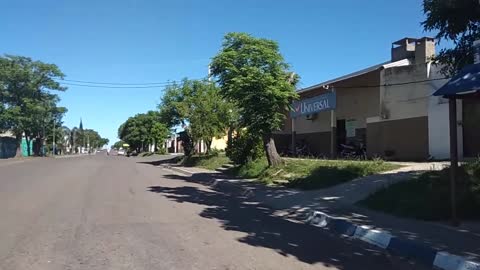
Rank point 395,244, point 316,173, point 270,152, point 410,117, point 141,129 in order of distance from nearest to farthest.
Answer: point 395,244, point 316,173, point 270,152, point 410,117, point 141,129

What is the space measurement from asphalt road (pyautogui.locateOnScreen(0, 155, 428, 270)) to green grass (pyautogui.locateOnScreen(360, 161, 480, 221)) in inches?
89.3

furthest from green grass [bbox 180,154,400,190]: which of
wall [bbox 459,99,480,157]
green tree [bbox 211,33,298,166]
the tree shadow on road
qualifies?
wall [bbox 459,99,480,157]

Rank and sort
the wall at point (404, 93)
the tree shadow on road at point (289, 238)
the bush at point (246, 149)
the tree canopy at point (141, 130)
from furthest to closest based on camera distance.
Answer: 1. the tree canopy at point (141, 130)
2. the bush at point (246, 149)
3. the wall at point (404, 93)
4. the tree shadow on road at point (289, 238)

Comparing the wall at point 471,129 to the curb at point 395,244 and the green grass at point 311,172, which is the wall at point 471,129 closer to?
the green grass at point 311,172

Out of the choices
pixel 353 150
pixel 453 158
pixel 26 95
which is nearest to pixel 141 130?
pixel 26 95

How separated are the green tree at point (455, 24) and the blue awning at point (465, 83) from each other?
236 cm

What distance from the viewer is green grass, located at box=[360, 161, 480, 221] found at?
10.3 meters

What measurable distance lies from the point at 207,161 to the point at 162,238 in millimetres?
25662

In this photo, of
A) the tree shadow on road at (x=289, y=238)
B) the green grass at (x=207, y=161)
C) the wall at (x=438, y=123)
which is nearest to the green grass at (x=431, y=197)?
the tree shadow on road at (x=289, y=238)

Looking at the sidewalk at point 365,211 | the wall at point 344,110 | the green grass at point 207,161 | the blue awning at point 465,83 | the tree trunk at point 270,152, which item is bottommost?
the sidewalk at point 365,211

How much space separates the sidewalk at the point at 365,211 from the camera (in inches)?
318

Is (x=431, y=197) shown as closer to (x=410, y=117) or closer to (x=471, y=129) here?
(x=471, y=129)

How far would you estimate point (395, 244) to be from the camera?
8195mm

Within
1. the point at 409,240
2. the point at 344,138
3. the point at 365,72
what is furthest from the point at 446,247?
the point at 344,138
